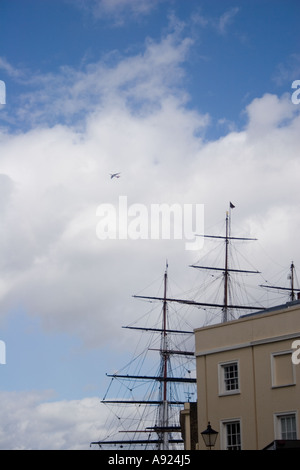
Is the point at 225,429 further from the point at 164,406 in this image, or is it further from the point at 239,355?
the point at 164,406

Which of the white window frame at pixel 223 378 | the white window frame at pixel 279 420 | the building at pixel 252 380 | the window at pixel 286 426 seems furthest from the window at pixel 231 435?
the window at pixel 286 426

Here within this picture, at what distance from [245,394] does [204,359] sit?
3.49m

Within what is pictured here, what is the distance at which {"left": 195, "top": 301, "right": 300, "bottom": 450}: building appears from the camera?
123ft

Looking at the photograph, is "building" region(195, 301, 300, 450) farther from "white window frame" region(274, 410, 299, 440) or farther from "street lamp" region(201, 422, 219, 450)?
"street lamp" region(201, 422, 219, 450)

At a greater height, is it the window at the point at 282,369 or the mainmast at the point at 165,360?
the mainmast at the point at 165,360

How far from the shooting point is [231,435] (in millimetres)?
39219

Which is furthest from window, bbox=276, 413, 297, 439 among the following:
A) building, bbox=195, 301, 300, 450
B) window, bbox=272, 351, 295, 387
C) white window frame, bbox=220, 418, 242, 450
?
white window frame, bbox=220, 418, 242, 450

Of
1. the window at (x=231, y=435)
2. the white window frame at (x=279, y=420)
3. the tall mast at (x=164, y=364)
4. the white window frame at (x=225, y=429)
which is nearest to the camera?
the white window frame at (x=279, y=420)

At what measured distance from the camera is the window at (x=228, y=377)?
39875 mm

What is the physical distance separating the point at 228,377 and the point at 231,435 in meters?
2.94

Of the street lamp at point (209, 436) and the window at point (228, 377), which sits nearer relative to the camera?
the street lamp at point (209, 436)

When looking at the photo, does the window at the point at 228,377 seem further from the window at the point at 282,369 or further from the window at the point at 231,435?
the window at the point at 282,369

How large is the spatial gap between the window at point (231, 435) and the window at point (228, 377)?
5.28ft

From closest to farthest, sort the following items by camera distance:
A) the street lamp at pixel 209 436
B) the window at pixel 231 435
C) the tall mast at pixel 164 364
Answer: the street lamp at pixel 209 436
the window at pixel 231 435
the tall mast at pixel 164 364
